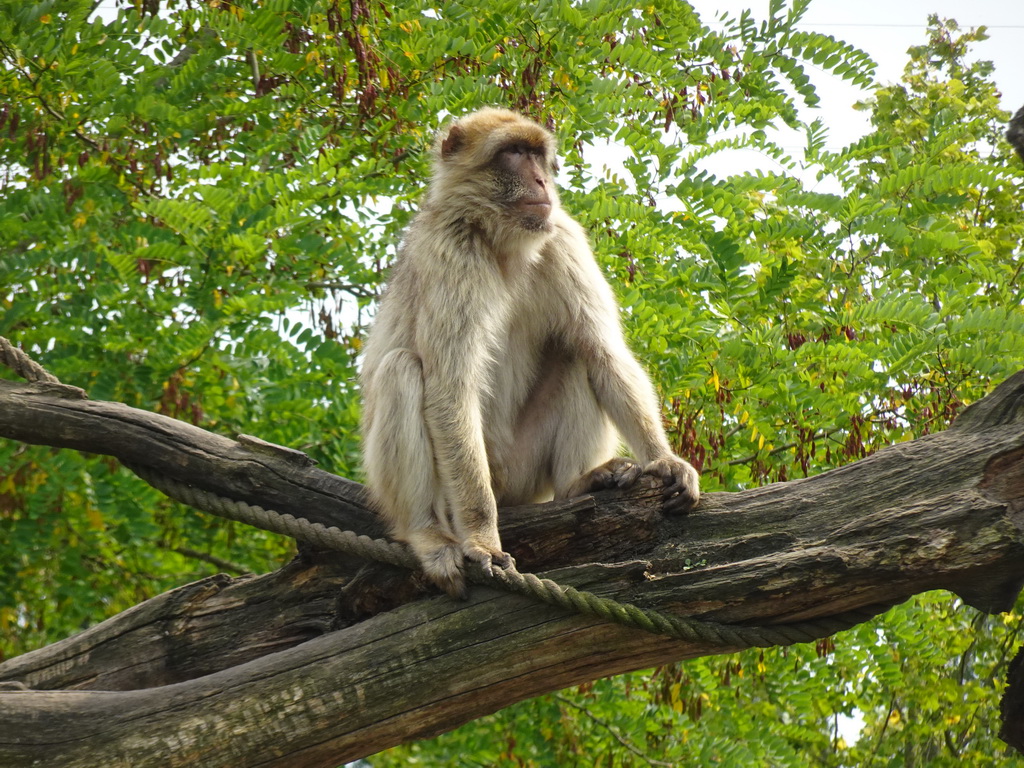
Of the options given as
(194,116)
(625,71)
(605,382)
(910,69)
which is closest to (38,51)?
(194,116)

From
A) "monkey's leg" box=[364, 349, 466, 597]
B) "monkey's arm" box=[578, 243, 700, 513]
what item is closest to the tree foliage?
"monkey's arm" box=[578, 243, 700, 513]

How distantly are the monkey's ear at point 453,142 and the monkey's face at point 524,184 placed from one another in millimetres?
286

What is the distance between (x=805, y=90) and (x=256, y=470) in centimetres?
399

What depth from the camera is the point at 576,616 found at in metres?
3.71

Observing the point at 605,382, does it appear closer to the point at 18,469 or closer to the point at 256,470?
Answer: the point at 256,470

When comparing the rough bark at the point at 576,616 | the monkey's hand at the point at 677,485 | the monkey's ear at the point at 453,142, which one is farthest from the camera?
the monkey's ear at the point at 453,142

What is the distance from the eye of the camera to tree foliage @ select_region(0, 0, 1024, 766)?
5883mm

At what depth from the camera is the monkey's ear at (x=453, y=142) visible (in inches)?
208

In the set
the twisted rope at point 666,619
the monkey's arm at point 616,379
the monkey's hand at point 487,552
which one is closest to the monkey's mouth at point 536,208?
the monkey's arm at point 616,379

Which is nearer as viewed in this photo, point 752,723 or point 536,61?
point 536,61

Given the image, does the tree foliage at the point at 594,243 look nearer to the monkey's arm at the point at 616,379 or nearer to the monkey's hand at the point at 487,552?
the monkey's arm at the point at 616,379

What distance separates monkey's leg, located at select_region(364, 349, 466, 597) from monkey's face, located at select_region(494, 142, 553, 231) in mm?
890

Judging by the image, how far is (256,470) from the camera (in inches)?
183

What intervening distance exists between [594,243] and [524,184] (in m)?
1.59
